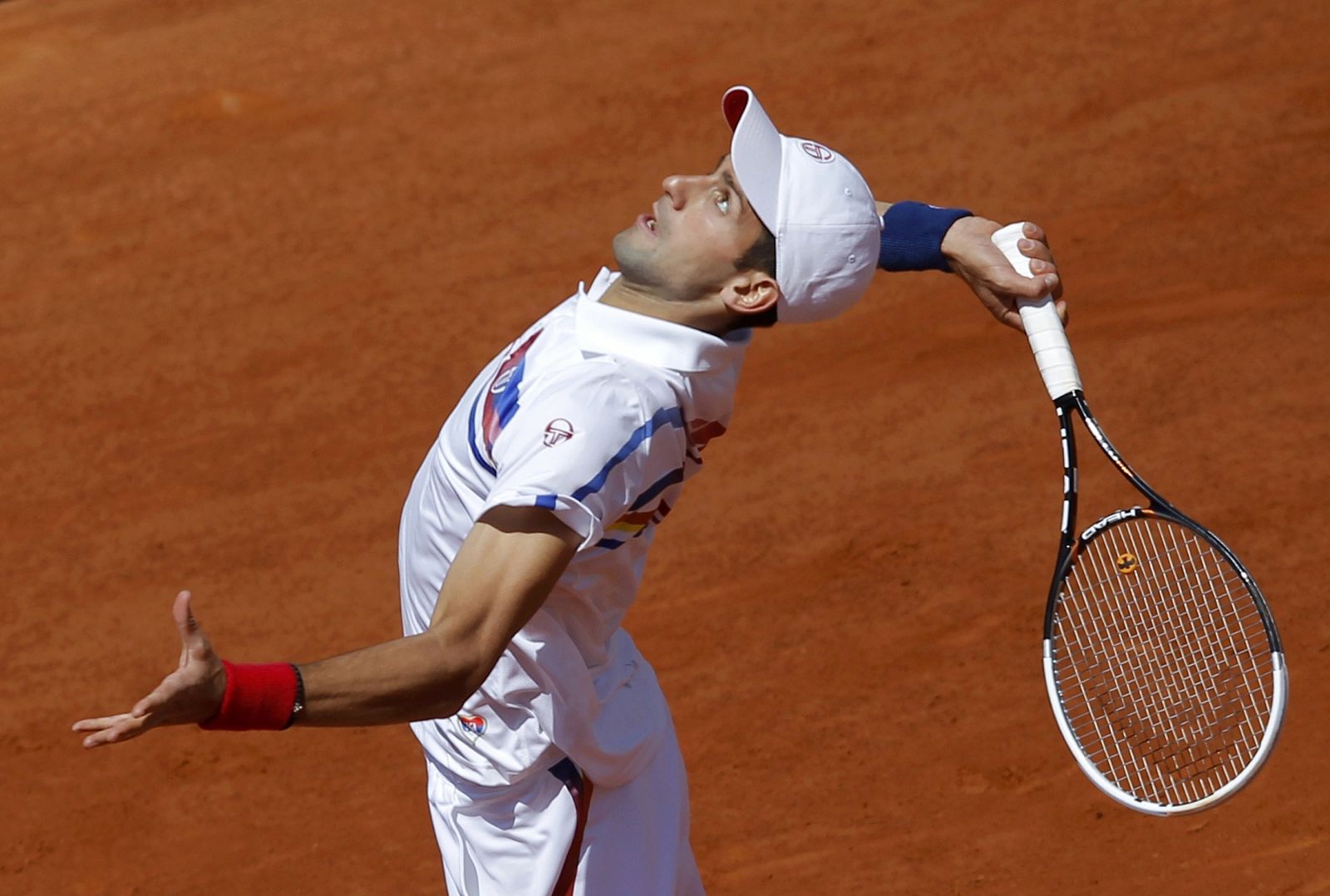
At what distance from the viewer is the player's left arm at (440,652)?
254 cm

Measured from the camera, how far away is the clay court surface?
5.32 meters

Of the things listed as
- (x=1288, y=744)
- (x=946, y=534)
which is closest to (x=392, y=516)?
(x=946, y=534)

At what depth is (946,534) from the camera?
6.09 metres

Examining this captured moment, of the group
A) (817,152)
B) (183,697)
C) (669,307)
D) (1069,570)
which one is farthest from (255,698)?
(1069,570)

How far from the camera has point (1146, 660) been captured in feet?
14.7

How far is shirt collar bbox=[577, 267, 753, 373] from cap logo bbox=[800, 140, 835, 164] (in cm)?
52

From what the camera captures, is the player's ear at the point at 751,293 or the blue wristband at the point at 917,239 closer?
the player's ear at the point at 751,293

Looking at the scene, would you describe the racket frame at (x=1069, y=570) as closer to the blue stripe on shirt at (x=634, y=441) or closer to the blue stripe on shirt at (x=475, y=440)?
the blue stripe on shirt at (x=634, y=441)

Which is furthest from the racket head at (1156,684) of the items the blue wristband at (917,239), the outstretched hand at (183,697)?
the outstretched hand at (183,697)

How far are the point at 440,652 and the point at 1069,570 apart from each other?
75.7 inches

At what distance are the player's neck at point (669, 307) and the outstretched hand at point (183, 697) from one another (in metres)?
1.12

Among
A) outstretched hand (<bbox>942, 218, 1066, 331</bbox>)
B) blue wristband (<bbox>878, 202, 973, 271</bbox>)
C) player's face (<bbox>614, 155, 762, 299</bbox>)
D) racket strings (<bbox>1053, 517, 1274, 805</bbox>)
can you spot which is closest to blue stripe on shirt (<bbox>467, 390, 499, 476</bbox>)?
player's face (<bbox>614, 155, 762, 299</bbox>)

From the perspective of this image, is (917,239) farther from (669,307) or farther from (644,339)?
(644,339)

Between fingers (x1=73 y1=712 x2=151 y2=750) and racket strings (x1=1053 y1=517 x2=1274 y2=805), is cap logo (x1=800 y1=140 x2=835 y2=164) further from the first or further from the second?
fingers (x1=73 y1=712 x2=151 y2=750)
